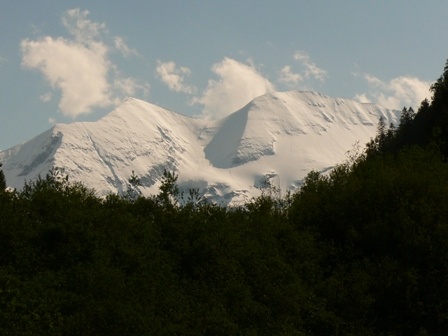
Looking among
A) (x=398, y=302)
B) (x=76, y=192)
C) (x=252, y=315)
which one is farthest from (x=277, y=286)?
(x=76, y=192)

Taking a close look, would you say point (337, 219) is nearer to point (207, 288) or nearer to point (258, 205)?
point (258, 205)

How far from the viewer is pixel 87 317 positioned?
4622 centimetres

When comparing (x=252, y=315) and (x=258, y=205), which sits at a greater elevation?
(x=258, y=205)

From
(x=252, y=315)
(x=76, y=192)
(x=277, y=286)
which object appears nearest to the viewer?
(x=252, y=315)

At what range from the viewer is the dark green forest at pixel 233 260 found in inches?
1918

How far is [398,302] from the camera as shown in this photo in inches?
2296

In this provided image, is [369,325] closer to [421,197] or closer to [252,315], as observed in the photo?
[252,315]

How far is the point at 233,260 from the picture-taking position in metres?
58.4

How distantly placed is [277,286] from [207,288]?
5467mm

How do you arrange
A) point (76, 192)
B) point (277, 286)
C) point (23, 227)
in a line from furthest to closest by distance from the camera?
point (76, 192) → point (23, 227) → point (277, 286)

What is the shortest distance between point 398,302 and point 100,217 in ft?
89.6

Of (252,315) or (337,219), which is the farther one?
(337,219)

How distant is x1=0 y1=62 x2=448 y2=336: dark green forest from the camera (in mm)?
48719

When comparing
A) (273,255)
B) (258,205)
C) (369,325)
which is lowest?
(369,325)
